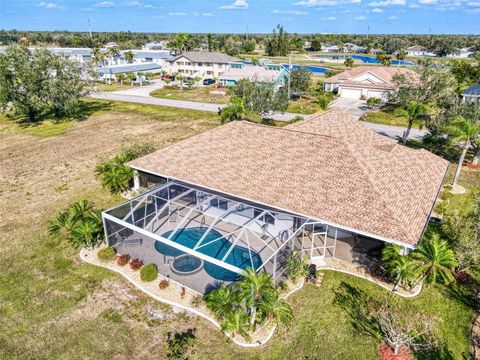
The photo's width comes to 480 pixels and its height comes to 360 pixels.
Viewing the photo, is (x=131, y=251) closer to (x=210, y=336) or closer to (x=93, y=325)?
(x=93, y=325)

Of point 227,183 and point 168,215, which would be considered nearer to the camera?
point 227,183

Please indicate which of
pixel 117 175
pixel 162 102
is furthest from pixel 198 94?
pixel 117 175

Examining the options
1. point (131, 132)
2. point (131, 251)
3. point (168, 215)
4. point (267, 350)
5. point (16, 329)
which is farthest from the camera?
point (131, 132)

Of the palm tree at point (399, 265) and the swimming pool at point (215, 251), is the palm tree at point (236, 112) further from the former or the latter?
the palm tree at point (399, 265)

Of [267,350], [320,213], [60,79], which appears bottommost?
[267,350]

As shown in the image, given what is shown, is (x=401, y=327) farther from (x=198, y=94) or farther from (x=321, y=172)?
(x=198, y=94)

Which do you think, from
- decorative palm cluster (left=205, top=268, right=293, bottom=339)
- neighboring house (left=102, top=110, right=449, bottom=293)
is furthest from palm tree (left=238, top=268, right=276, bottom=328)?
neighboring house (left=102, top=110, right=449, bottom=293)

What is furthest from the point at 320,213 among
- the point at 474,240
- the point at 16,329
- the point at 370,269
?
the point at 16,329

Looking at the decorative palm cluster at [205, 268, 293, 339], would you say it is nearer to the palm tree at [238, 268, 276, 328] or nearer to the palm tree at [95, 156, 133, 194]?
the palm tree at [238, 268, 276, 328]
